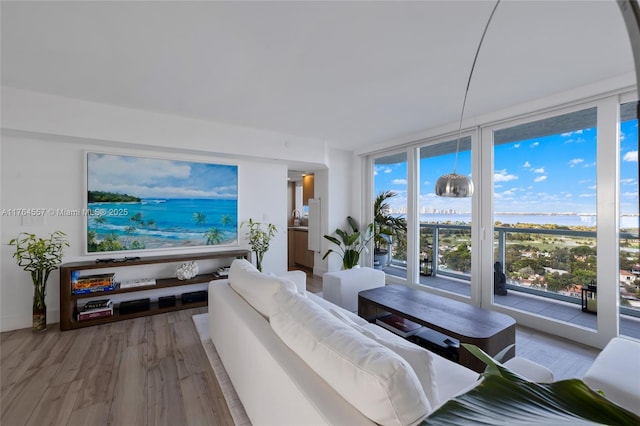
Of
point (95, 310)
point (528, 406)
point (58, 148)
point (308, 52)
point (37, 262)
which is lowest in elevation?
point (95, 310)

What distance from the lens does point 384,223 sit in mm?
4914

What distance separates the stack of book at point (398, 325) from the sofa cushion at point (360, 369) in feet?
4.96

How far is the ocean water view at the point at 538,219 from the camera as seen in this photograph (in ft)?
8.30

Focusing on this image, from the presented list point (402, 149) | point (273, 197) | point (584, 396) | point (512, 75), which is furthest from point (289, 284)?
Answer: point (402, 149)

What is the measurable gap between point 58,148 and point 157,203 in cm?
113

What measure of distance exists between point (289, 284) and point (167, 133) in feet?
9.16

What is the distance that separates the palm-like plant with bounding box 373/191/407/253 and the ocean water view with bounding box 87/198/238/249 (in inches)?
97.5

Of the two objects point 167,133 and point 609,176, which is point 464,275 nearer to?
point 609,176

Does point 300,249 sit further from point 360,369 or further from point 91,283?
point 360,369

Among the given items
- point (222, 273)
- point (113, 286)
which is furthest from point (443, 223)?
point (113, 286)

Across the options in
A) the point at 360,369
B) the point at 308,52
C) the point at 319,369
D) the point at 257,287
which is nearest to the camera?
the point at 360,369

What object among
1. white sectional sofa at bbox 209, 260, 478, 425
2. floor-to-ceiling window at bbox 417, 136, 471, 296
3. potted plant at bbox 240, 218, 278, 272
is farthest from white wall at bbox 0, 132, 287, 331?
floor-to-ceiling window at bbox 417, 136, 471, 296

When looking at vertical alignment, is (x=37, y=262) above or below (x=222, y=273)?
above

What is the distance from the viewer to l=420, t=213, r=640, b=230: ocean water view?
2.53 meters
